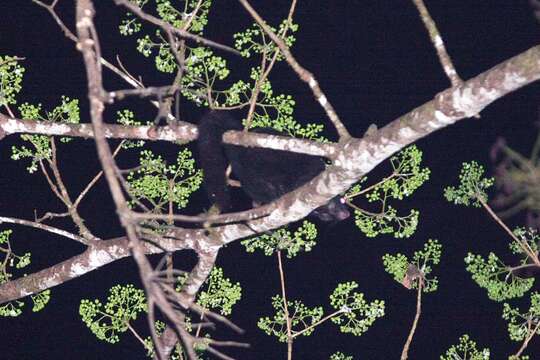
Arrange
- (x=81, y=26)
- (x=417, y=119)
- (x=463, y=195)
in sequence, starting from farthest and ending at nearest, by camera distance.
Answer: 1. (x=463, y=195)
2. (x=417, y=119)
3. (x=81, y=26)

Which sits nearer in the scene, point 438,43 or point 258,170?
point 438,43

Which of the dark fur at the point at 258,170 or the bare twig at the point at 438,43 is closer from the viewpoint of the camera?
the bare twig at the point at 438,43

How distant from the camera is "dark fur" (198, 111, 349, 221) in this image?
4027 millimetres

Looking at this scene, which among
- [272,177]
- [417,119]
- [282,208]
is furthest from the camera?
[272,177]

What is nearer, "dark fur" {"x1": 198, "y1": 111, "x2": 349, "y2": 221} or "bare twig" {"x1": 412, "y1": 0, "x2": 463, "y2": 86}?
"bare twig" {"x1": 412, "y1": 0, "x2": 463, "y2": 86}

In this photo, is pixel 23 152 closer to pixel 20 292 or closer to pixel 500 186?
pixel 20 292

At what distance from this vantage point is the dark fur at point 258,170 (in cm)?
403

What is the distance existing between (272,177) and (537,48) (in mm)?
2142

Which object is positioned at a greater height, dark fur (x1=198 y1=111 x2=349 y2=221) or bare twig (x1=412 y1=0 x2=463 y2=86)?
dark fur (x1=198 y1=111 x2=349 y2=221)

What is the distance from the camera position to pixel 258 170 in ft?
13.9

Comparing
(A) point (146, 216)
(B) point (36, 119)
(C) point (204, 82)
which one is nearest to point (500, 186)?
(C) point (204, 82)

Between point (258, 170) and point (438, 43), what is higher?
point (258, 170)

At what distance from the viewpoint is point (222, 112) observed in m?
3.99

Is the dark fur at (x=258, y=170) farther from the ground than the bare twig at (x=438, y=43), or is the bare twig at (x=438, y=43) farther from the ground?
the dark fur at (x=258, y=170)
